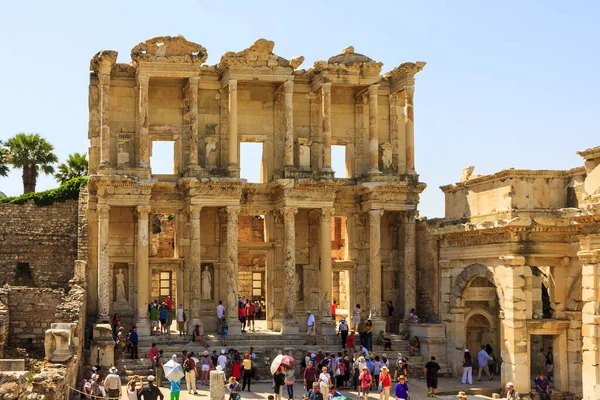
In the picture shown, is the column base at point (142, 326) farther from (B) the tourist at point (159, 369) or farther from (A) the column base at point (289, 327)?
(A) the column base at point (289, 327)

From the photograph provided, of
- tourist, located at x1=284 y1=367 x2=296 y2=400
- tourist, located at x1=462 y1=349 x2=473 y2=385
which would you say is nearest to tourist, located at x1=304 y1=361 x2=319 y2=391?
tourist, located at x1=284 y1=367 x2=296 y2=400

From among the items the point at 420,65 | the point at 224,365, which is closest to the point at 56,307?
the point at 224,365

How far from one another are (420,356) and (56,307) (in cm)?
1195

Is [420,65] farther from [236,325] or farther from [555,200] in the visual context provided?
[236,325]

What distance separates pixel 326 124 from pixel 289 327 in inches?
290

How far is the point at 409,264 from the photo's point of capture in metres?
35.2

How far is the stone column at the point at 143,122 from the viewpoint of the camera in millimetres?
33344

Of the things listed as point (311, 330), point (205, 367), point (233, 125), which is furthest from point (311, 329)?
point (233, 125)

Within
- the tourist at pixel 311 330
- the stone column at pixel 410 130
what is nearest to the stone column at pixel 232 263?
the tourist at pixel 311 330

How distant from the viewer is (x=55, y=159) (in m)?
49.2

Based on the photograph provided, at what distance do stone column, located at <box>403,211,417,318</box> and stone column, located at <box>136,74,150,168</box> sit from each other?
9613mm

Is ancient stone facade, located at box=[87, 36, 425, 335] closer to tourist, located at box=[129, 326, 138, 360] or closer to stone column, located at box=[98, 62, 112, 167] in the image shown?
stone column, located at box=[98, 62, 112, 167]

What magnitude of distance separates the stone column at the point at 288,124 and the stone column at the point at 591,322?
11.9m

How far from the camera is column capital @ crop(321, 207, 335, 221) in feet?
113
